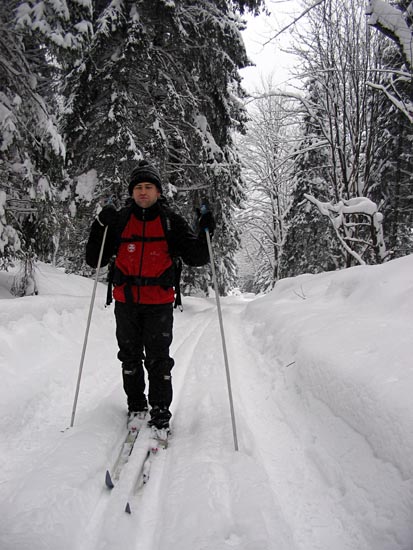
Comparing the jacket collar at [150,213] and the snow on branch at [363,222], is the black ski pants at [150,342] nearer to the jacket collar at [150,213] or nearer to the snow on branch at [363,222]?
the jacket collar at [150,213]

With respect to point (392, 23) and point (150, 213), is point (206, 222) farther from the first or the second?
point (392, 23)

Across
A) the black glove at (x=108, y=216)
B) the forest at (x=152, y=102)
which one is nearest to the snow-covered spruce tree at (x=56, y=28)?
the forest at (x=152, y=102)

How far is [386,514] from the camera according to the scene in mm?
1708

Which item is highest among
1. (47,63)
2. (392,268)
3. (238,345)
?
(47,63)

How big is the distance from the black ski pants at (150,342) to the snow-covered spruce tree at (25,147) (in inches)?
147

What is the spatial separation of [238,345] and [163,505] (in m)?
4.60

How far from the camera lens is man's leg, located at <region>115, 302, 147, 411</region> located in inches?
114

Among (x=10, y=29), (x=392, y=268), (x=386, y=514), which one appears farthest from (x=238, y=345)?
(x=10, y=29)

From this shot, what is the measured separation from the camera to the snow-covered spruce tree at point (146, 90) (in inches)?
294

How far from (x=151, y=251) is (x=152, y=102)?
7540mm

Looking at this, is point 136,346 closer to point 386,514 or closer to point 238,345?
point 386,514

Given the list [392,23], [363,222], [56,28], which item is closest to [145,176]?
[56,28]

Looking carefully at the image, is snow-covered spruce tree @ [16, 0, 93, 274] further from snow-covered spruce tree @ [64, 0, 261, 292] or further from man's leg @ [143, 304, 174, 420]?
man's leg @ [143, 304, 174, 420]

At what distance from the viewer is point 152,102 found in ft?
29.2
